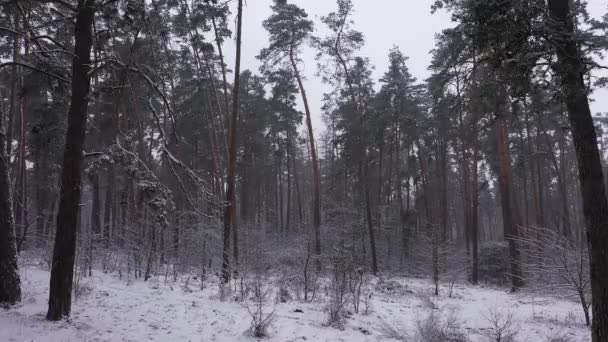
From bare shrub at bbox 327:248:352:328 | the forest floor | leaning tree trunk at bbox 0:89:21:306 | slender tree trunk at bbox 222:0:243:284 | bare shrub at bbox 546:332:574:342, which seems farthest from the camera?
slender tree trunk at bbox 222:0:243:284

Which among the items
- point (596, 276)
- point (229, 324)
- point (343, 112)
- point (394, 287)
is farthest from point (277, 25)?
point (596, 276)

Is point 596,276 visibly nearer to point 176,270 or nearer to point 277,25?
point 176,270

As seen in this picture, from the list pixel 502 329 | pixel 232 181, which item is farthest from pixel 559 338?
pixel 232 181

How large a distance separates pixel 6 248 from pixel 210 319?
13.2 feet

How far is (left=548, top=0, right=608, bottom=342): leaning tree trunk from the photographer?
535 centimetres

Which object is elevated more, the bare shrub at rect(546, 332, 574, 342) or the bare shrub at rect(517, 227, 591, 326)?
the bare shrub at rect(517, 227, 591, 326)

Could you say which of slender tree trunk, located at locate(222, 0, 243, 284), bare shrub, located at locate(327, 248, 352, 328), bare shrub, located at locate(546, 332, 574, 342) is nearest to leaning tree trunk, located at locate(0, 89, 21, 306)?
slender tree trunk, located at locate(222, 0, 243, 284)

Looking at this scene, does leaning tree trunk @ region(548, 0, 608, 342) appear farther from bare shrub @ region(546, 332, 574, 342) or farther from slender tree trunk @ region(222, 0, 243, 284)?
slender tree trunk @ region(222, 0, 243, 284)

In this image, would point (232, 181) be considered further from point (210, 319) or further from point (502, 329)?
point (502, 329)

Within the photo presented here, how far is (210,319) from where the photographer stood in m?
7.73

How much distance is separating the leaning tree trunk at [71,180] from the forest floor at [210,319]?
0.47 m

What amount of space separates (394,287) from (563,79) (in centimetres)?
1176

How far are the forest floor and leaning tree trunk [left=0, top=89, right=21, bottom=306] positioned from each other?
0.31 m

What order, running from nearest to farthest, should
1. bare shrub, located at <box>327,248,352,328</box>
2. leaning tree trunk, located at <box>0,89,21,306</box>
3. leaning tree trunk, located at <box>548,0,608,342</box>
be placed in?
leaning tree trunk, located at <box>548,0,608,342</box> < leaning tree trunk, located at <box>0,89,21,306</box> < bare shrub, located at <box>327,248,352,328</box>
